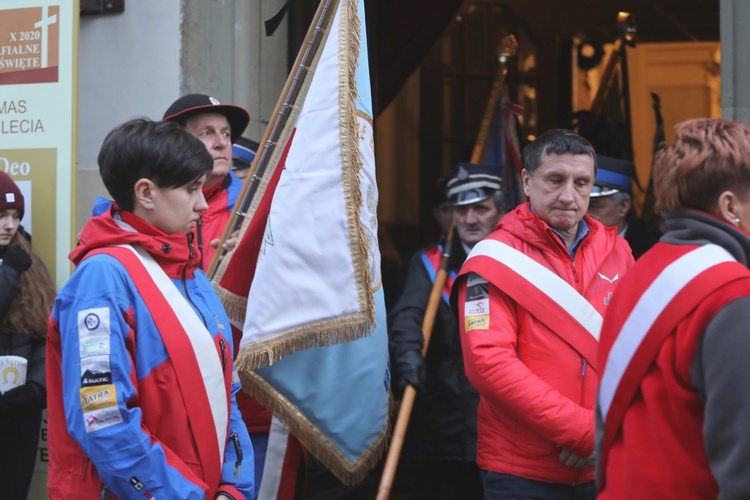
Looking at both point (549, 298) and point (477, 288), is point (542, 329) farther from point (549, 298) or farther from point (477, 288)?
point (477, 288)

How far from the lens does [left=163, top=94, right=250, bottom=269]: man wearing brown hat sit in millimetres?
4574

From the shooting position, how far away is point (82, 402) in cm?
300

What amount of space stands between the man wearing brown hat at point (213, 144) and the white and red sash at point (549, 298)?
3.91 feet

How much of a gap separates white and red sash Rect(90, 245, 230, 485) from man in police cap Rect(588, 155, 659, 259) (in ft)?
9.05

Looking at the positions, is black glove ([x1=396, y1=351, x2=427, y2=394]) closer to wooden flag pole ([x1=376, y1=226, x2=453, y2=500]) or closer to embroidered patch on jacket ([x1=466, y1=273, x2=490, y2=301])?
wooden flag pole ([x1=376, y1=226, x2=453, y2=500])

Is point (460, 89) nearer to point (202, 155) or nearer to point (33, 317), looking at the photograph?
point (33, 317)

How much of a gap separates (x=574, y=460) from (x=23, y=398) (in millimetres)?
2320

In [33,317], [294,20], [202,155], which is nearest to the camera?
[202,155]

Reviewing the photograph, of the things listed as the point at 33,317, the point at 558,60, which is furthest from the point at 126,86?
the point at 558,60

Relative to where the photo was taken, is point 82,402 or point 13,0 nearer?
point 82,402

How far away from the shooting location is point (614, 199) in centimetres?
552

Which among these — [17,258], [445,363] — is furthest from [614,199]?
[17,258]

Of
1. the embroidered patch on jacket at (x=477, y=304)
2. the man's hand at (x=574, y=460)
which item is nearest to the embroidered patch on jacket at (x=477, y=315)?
the embroidered patch on jacket at (x=477, y=304)

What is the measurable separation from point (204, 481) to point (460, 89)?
6.78 meters
